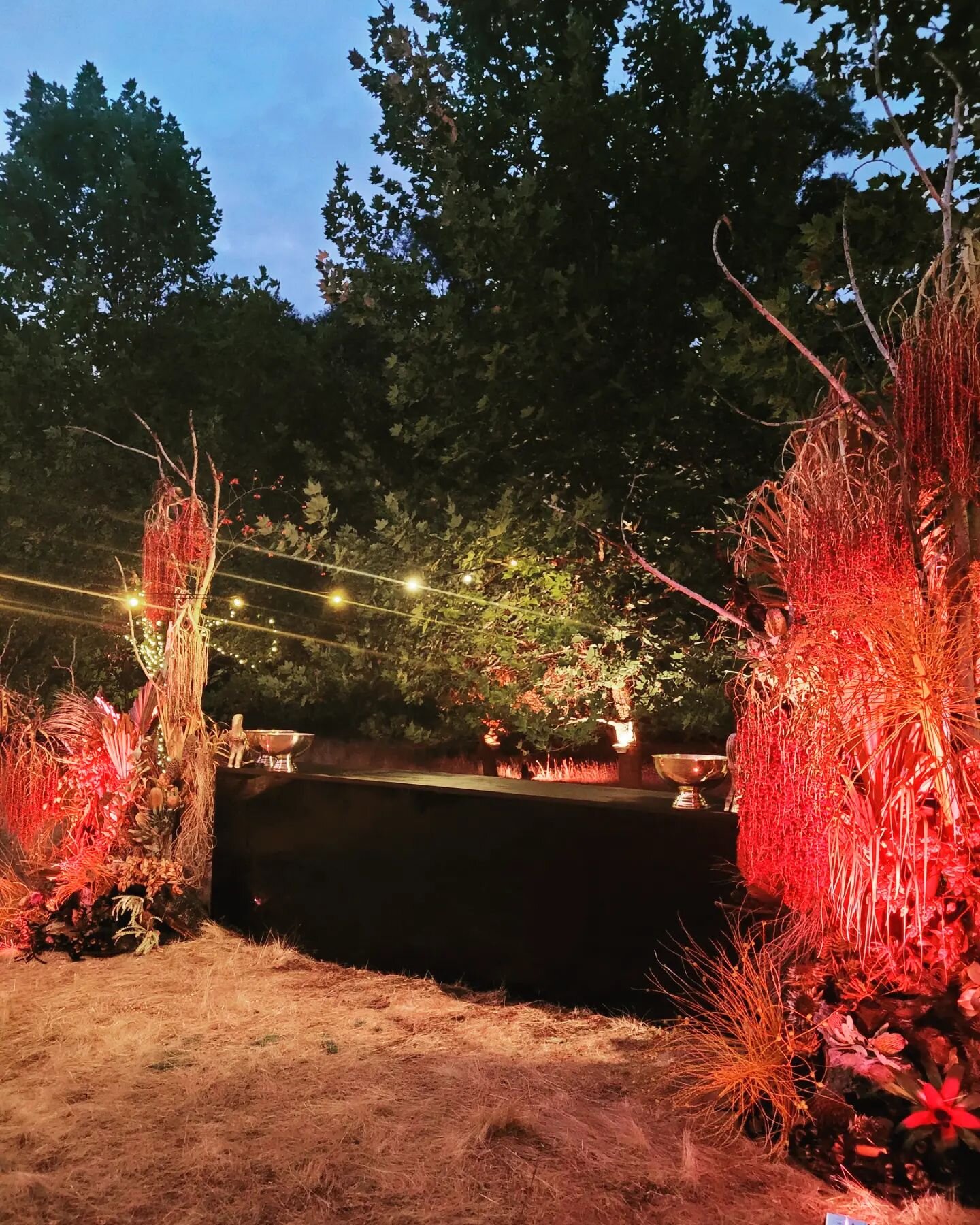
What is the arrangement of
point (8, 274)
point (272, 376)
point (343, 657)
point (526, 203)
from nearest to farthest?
point (526, 203) < point (343, 657) < point (272, 376) < point (8, 274)

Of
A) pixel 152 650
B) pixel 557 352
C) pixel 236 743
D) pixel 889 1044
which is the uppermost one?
pixel 557 352

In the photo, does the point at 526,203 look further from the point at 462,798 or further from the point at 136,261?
the point at 136,261

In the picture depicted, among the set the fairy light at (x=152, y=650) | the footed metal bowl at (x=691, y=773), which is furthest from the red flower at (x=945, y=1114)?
the fairy light at (x=152, y=650)

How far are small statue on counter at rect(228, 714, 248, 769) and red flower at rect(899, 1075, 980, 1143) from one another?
3.99 m

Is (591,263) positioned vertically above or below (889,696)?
above

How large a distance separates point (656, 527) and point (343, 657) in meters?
2.86

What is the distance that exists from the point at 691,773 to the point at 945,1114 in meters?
1.59

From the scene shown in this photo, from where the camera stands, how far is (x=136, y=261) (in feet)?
37.8

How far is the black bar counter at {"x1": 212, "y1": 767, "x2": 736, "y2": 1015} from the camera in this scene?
11.3 feet

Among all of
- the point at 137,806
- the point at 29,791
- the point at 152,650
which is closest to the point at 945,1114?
the point at 137,806

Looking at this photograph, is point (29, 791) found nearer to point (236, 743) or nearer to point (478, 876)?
point (236, 743)

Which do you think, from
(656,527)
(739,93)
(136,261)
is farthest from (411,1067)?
(136,261)

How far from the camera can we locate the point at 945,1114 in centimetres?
211

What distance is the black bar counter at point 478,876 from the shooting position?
3.46 meters
